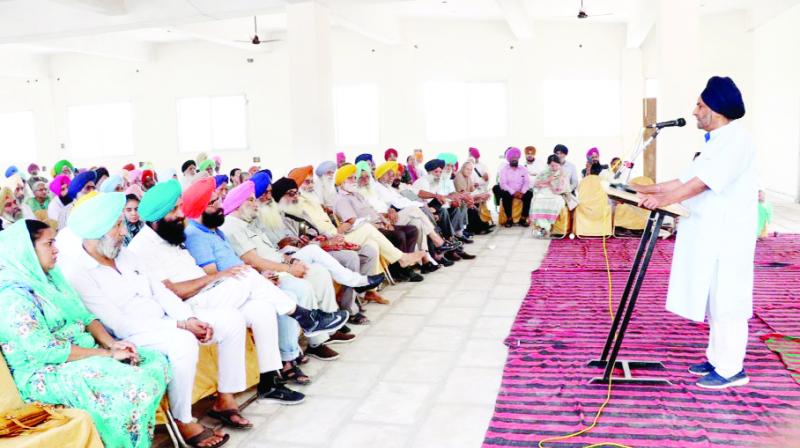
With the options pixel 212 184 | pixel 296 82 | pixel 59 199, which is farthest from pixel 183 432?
pixel 296 82

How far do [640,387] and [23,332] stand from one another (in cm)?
259

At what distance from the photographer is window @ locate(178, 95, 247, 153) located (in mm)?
14250

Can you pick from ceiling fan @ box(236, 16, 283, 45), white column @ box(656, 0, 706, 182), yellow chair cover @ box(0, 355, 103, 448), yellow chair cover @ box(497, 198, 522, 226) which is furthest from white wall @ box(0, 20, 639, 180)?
yellow chair cover @ box(0, 355, 103, 448)

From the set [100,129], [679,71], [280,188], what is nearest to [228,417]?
[280,188]

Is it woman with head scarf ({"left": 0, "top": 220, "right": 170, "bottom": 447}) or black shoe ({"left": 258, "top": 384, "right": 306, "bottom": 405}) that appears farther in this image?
black shoe ({"left": 258, "top": 384, "right": 306, "bottom": 405})

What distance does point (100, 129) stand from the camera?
49.3 feet

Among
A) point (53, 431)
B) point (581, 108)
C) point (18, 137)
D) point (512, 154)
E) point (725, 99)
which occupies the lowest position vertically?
point (53, 431)

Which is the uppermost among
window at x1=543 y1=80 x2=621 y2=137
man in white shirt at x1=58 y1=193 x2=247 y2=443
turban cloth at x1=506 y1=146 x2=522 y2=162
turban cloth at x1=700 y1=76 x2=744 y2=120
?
window at x1=543 y1=80 x2=621 y2=137

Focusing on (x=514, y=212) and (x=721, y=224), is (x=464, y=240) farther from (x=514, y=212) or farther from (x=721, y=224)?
(x=721, y=224)

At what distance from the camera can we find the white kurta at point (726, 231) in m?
3.09

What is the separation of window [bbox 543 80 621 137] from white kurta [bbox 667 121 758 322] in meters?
10.1

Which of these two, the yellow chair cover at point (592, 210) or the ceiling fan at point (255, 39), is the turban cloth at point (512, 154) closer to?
the yellow chair cover at point (592, 210)

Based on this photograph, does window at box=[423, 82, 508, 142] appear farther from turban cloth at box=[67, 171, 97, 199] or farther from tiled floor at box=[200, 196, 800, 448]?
turban cloth at box=[67, 171, 97, 199]

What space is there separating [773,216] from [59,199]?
8.52 m
